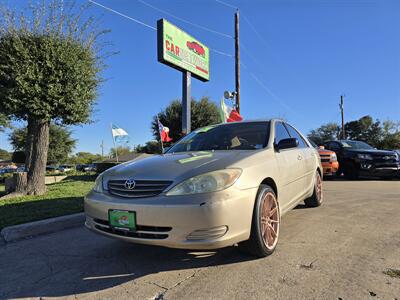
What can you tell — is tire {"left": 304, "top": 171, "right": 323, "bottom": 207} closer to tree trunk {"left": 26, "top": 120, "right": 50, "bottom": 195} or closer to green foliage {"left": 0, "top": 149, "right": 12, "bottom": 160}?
tree trunk {"left": 26, "top": 120, "right": 50, "bottom": 195}

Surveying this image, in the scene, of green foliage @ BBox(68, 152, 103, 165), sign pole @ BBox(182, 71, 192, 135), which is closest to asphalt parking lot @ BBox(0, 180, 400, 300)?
sign pole @ BBox(182, 71, 192, 135)

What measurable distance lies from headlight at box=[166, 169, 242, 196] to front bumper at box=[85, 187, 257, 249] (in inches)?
2.0

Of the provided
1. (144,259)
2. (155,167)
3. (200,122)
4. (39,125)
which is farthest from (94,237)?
(200,122)

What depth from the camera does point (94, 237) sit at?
4.64m

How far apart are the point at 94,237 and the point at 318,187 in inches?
152

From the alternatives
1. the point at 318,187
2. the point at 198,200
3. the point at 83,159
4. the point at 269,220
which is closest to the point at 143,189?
the point at 198,200

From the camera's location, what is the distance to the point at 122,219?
3.11 m

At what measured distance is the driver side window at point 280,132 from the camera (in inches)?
178

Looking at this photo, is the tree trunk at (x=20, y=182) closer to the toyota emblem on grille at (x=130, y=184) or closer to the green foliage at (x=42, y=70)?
the green foliage at (x=42, y=70)

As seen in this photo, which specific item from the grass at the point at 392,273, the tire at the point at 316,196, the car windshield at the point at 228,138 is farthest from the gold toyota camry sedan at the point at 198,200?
the tire at the point at 316,196

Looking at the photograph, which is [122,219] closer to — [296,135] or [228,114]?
[296,135]

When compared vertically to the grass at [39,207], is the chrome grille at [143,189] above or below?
above

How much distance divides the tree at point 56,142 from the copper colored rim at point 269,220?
37.3 m

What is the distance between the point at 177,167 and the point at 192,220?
616 millimetres
